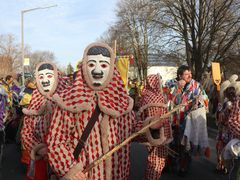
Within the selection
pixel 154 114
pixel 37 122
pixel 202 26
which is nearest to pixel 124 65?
pixel 154 114

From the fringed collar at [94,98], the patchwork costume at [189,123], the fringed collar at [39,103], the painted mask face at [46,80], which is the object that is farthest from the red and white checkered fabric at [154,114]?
the fringed collar at [94,98]

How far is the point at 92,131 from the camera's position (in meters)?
2.68

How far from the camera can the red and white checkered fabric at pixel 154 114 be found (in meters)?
5.23

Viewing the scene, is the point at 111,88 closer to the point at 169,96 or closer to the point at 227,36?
the point at 169,96

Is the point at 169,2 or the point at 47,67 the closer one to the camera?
the point at 47,67

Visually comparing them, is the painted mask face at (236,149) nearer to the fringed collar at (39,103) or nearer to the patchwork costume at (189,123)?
the patchwork costume at (189,123)

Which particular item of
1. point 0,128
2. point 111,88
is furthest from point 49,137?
point 0,128

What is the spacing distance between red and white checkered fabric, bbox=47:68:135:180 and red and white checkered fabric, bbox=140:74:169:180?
2225mm

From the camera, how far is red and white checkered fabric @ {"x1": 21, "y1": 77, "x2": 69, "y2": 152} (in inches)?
142

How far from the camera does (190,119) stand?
6.45 meters

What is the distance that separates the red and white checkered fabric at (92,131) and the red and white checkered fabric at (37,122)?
90cm

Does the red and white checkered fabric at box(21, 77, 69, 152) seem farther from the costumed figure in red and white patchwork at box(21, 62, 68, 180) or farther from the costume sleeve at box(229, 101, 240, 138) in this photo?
the costume sleeve at box(229, 101, 240, 138)

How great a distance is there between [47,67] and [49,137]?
2121 millimetres

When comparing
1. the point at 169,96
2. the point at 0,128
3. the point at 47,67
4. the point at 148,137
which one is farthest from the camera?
the point at 169,96
